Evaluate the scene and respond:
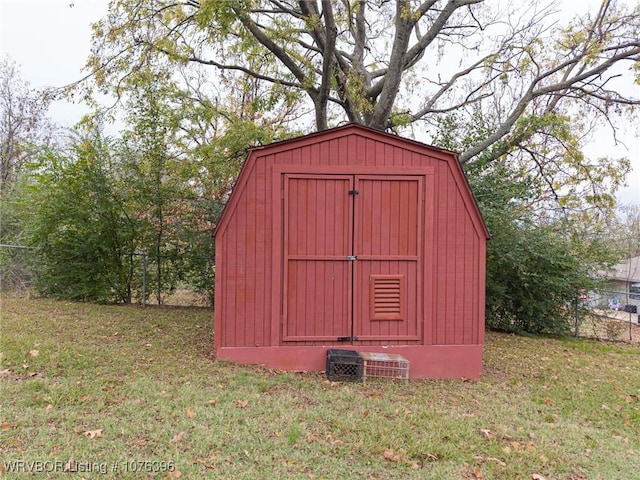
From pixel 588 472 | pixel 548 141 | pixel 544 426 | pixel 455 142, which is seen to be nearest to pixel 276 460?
pixel 588 472

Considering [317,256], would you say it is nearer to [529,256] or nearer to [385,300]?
[385,300]

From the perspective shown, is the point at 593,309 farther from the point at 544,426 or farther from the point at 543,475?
the point at 543,475

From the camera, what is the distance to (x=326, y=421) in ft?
11.7

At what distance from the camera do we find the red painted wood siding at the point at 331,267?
16.5ft

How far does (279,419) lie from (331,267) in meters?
2.02

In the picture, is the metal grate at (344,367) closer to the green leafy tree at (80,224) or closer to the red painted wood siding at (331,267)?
the red painted wood siding at (331,267)

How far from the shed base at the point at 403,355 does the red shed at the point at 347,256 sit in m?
0.01

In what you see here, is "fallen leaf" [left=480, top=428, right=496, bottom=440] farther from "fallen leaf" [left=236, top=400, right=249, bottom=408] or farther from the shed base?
"fallen leaf" [left=236, top=400, right=249, bottom=408]

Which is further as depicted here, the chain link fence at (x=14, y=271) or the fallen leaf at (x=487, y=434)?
the chain link fence at (x=14, y=271)

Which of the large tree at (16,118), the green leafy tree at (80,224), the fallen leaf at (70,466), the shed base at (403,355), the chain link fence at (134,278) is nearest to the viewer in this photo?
the fallen leaf at (70,466)

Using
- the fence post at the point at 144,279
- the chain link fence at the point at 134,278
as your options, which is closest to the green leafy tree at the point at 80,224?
the chain link fence at the point at 134,278

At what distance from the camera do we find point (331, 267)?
5.12 meters

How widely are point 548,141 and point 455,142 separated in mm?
2278

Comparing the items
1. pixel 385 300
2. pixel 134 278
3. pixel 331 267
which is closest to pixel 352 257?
pixel 331 267
